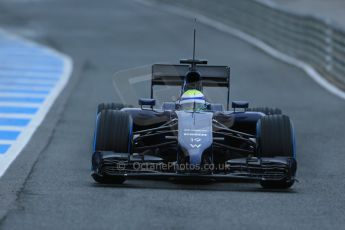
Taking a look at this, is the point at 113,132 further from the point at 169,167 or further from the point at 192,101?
the point at 192,101

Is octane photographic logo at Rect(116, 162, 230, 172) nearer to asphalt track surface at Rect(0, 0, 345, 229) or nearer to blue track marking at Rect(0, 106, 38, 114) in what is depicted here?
asphalt track surface at Rect(0, 0, 345, 229)

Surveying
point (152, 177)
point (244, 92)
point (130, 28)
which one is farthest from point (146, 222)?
point (130, 28)

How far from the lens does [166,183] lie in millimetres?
13172

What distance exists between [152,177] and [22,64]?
58.4ft

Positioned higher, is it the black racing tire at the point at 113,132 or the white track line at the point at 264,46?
the white track line at the point at 264,46

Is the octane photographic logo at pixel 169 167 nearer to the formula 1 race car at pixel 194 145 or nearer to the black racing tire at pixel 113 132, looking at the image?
the formula 1 race car at pixel 194 145

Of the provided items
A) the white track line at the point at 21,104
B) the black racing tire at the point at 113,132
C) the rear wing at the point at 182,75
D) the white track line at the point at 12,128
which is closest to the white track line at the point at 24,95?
the white track line at the point at 21,104

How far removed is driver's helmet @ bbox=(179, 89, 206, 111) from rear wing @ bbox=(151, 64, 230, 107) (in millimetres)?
796

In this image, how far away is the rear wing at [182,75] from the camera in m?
15.2

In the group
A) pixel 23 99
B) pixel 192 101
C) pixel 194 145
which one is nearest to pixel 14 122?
pixel 23 99

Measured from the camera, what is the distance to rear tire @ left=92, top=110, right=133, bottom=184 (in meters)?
12.9

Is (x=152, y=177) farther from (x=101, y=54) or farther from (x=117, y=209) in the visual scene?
(x=101, y=54)

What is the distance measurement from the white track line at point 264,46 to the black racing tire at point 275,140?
10069 mm

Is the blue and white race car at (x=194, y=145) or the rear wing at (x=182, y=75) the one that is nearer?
the blue and white race car at (x=194, y=145)
